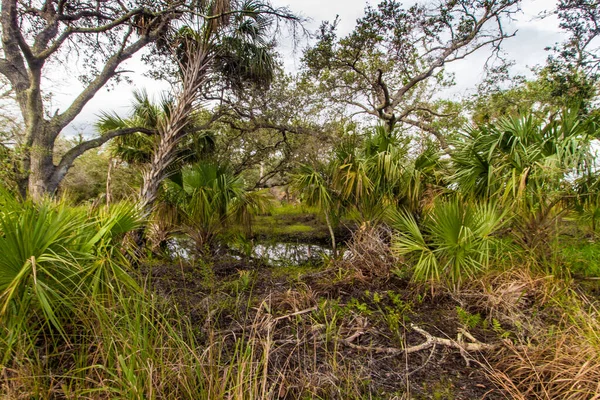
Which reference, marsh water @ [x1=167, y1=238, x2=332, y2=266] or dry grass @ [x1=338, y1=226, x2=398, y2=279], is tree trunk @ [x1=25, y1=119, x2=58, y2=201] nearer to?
marsh water @ [x1=167, y1=238, x2=332, y2=266]

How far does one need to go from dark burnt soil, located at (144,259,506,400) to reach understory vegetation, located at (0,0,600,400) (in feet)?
0.09

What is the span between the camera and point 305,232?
932cm

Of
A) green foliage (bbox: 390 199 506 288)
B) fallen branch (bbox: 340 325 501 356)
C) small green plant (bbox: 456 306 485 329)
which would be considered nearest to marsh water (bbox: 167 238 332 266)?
green foliage (bbox: 390 199 506 288)

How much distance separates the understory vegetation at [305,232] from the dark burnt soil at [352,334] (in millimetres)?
26

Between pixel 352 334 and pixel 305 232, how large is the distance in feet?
22.2

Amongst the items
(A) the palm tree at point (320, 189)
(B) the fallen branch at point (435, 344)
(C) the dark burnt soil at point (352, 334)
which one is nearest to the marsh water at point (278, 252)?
(A) the palm tree at point (320, 189)

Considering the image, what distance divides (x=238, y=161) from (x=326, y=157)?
133 inches

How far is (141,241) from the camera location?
16.9ft

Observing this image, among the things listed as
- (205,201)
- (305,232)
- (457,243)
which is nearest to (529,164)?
(457,243)

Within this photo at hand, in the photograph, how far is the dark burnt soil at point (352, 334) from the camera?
6.17ft

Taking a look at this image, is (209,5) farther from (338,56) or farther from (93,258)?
(93,258)

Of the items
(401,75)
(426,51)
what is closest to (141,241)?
(401,75)

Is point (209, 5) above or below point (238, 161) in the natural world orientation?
above

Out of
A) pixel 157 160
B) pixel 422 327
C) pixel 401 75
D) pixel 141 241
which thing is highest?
pixel 401 75
